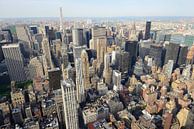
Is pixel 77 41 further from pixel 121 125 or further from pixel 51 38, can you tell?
pixel 121 125

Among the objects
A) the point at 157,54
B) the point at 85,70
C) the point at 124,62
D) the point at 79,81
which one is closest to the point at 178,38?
the point at 157,54

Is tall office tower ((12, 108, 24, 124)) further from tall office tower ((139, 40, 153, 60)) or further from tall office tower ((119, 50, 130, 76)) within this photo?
tall office tower ((139, 40, 153, 60))

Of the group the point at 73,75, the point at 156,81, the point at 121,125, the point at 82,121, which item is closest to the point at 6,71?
the point at 73,75

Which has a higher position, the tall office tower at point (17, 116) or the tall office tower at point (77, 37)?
the tall office tower at point (77, 37)

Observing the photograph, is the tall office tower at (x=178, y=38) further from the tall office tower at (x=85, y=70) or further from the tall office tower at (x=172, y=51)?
the tall office tower at (x=85, y=70)

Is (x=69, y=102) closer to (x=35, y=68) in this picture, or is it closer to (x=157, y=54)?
(x=35, y=68)

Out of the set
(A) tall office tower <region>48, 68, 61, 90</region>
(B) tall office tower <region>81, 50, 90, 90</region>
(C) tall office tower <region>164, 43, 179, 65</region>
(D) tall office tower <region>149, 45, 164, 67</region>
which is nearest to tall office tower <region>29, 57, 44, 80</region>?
(A) tall office tower <region>48, 68, 61, 90</region>

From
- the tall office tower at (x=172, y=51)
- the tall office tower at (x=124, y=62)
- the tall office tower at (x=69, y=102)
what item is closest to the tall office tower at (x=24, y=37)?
the tall office tower at (x=124, y=62)
